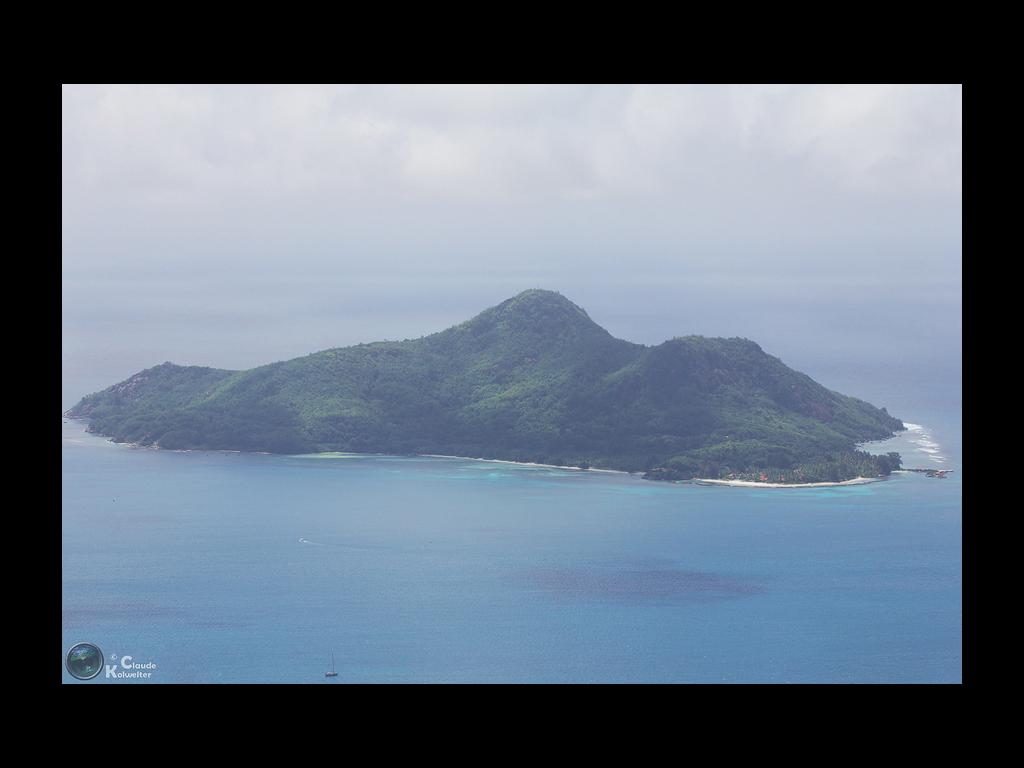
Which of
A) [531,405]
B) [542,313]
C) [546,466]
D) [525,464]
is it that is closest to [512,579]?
[546,466]

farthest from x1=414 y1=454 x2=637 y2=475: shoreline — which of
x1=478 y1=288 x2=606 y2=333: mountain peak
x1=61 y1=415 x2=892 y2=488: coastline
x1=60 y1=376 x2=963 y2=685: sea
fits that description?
x1=478 y1=288 x2=606 y2=333: mountain peak

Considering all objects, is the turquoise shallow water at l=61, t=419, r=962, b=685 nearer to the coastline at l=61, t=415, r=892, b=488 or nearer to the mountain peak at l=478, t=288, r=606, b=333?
the coastline at l=61, t=415, r=892, b=488

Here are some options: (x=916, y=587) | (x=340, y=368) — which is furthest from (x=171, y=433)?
(x=916, y=587)

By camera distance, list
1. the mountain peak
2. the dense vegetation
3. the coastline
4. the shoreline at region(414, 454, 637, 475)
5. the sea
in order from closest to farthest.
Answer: the sea, the coastline, the dense vegetation, the shoreline at region(414, 454, 637, 475), the mountain peak

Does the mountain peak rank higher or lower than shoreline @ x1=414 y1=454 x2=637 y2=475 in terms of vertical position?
higher

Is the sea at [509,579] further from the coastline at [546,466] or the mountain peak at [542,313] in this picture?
the mountain peak at [542,313]

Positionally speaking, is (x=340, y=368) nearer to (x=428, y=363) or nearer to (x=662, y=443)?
(x=428, y=363)
